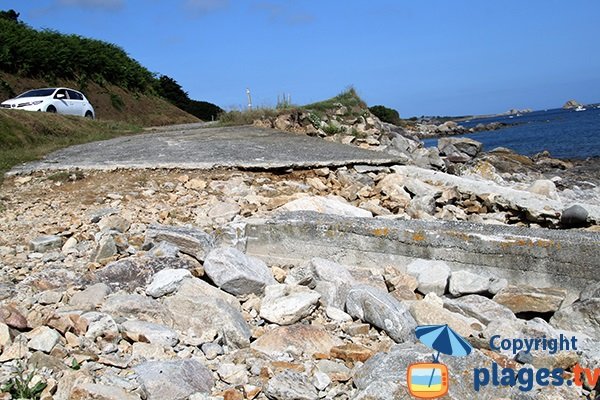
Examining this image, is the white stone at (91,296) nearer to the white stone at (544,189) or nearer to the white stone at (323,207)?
the white stone at (323,207)

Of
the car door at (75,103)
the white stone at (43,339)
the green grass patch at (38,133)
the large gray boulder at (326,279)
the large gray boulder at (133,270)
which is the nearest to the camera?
the white stone at (43,339)

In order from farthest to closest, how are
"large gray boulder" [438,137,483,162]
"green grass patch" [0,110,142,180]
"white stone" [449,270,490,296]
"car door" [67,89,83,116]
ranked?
"large gray boulder" [438,137,483,162] < "car door" [67,89,83,116] < "green grass patch" [0,110,142,180] < "white stone" [449,270,490,296]

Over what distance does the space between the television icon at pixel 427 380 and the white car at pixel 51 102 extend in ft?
57.2

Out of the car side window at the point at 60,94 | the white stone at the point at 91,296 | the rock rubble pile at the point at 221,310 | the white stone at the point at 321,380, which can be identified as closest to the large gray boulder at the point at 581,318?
the rock rubble pile at the point at 221,310

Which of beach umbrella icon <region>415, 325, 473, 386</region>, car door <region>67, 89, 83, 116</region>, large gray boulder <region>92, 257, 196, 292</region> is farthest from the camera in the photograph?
car door <region>67, 89, 83, 116</region>

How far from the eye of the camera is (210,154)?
32.9 feet

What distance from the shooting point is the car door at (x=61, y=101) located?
1916cm

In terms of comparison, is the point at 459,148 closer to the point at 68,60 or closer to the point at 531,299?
the point at 68,60

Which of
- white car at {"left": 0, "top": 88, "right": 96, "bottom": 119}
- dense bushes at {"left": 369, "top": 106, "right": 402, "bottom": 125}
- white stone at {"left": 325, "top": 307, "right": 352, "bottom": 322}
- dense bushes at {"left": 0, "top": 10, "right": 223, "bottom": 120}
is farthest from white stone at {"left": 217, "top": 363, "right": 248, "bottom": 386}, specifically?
dense bushes at {"left": 369, "top": 106, "right": 402, "bottom": 125}

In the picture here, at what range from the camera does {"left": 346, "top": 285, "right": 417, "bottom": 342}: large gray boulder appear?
4211 mm

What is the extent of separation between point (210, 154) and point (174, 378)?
23.0 feet

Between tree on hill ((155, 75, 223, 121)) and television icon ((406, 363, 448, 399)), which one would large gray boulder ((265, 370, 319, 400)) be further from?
tree on hill ((155, 75, 223, 121))

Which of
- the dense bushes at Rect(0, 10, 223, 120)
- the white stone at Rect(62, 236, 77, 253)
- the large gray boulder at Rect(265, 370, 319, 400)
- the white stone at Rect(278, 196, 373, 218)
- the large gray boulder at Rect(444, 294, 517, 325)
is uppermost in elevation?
the dense bushes at Rect(0, 10, 223, 120)

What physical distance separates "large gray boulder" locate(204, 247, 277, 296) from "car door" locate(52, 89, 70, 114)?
16126 millimetres
